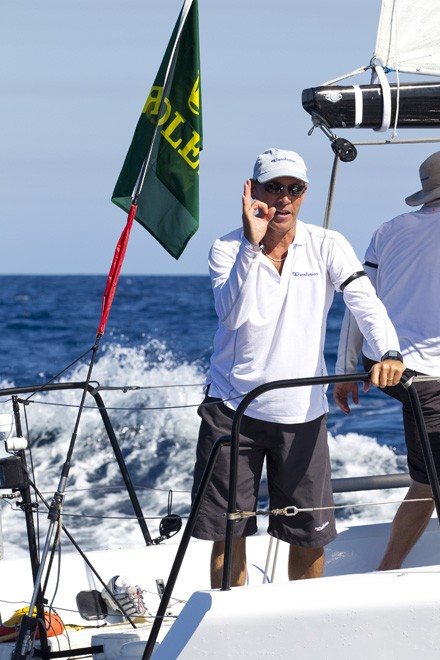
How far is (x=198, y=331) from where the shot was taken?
24359 millimetres

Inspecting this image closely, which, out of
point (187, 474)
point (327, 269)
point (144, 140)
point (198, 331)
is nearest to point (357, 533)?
point (327, 269)

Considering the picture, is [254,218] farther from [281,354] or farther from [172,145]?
[172,145]

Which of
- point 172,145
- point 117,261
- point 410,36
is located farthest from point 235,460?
point 410,36

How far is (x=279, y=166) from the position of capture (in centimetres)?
362

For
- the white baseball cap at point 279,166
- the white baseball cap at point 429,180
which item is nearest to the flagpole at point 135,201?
the white baseball cap at point 279,166

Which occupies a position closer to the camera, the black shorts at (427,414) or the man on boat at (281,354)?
the man on boat at (281,354)

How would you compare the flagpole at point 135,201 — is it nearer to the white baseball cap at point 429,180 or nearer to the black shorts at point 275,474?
the black shorts at point 275,474

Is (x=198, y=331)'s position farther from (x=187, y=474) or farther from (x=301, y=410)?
(x=301, y=410)

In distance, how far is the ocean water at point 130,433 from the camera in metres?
7.50

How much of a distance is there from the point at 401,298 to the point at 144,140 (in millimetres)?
1161

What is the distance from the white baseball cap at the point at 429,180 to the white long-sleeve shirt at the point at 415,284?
0.04m

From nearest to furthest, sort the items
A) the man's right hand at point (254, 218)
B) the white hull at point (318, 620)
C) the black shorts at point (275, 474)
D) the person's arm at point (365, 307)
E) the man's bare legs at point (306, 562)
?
the white hull at point (318, 620), the man's right hand at point (254, 218), the person's arm at point (365, 307), the black shorts at point (275, 474), the man's bare legs at point (306, 562)

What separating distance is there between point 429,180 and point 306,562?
147 centimetres

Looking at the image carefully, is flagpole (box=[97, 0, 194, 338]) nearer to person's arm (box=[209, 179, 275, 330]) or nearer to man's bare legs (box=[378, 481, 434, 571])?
person's arm (box=[209, 179, 275, 330])
